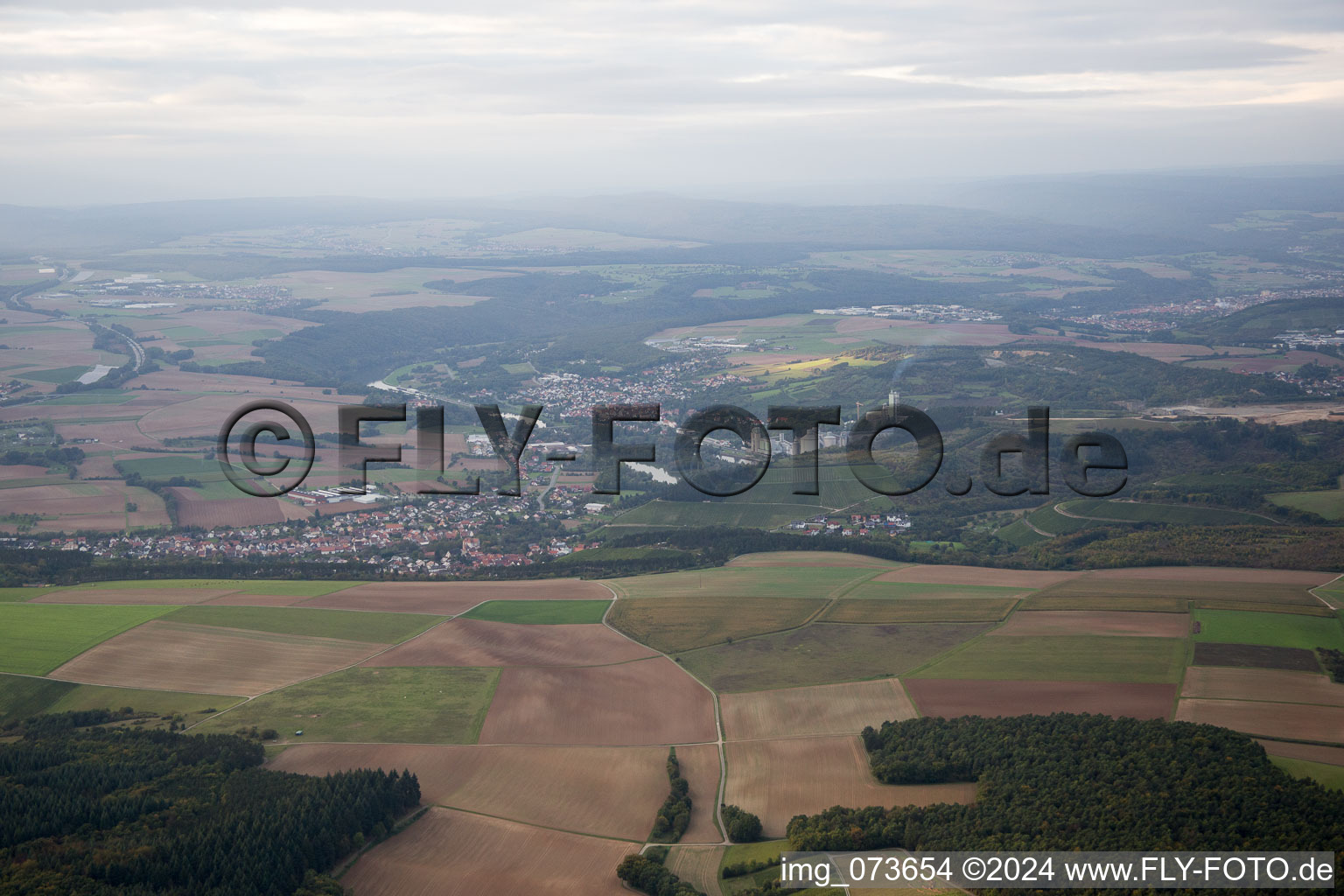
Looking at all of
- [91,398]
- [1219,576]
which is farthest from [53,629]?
[91,398]

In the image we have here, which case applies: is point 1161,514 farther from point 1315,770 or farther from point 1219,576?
point 1315,770

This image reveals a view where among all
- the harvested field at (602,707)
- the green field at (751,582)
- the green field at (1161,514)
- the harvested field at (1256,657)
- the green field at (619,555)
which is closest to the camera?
the harvested field at (602,707)

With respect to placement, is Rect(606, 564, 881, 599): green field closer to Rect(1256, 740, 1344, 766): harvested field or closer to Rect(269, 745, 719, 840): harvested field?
Rect(269, 745, 719, 840): harvested field

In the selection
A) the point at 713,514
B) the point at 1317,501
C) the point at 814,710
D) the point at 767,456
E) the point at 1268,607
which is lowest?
the point at 814,710

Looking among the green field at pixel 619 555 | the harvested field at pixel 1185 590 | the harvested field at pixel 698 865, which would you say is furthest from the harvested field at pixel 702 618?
the harvested field at pixel 698 865

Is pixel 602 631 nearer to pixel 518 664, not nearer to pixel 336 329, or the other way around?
pixel 518 664

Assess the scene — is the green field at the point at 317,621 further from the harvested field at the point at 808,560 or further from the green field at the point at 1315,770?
the green field at the point at 1315,770
